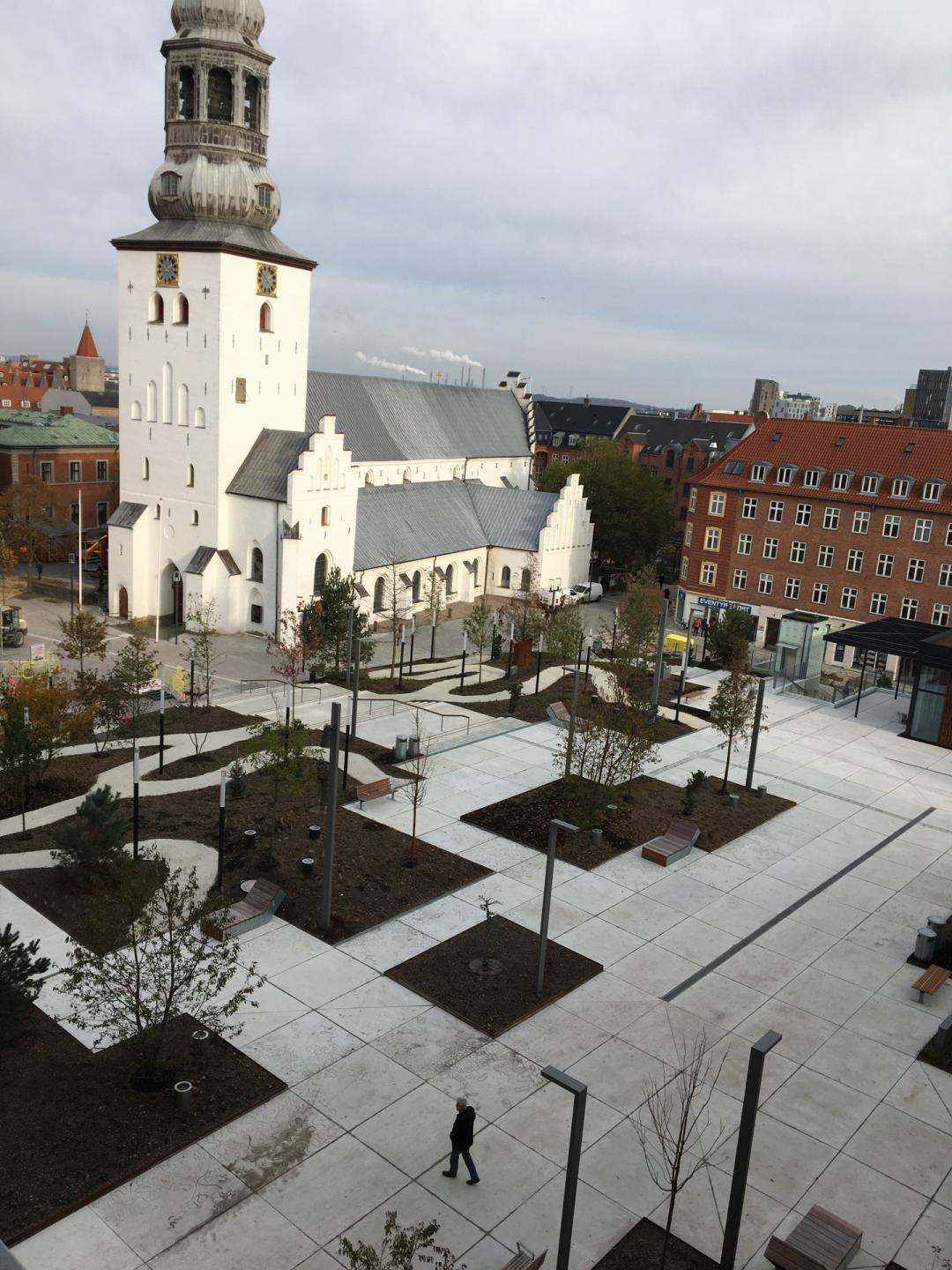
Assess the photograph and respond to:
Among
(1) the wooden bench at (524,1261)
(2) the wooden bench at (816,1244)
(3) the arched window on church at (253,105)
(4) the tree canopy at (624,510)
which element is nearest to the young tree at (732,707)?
(2) the wooden bench at (816,1244)

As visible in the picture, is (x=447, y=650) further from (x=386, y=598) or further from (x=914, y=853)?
(x=914, y=853)

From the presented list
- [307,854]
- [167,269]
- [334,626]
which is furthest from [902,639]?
[167,269]

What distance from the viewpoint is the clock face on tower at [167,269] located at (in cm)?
4556

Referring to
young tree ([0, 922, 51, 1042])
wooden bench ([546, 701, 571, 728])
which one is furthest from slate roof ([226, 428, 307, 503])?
young tree ([0, 922, 51, 1042])

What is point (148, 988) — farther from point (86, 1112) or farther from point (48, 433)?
point (48, 433)

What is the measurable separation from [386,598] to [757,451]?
24504 millimetres

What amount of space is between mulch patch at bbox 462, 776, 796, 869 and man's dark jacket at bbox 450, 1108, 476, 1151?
1142 cm

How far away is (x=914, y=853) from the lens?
88.2ft

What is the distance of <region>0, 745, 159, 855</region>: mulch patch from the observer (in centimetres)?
2536

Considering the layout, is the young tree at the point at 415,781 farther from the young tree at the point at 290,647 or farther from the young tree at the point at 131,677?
the young tree at the point at 131,677

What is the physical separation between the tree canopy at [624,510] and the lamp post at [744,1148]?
6122 cm

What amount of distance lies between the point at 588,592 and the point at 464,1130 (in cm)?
5428

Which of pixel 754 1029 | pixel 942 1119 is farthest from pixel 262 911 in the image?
pixel 942 1119

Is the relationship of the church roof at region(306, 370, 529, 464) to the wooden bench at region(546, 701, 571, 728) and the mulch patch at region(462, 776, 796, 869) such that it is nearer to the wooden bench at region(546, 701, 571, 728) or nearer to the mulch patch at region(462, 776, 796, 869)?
the wooden bench at region(546, 701, 571, 728)
